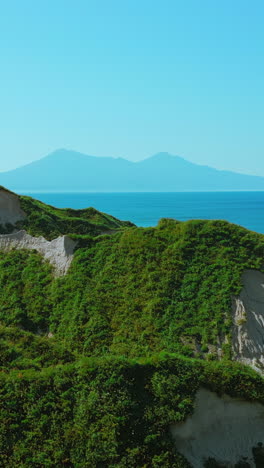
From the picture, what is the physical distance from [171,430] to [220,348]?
6670 millimetres

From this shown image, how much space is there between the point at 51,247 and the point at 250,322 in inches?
522

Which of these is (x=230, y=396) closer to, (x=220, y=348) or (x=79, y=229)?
(x=220, y=348)

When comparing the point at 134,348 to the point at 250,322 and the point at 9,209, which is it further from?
the point at 9,209

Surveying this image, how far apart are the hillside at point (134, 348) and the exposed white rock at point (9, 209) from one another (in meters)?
7.89

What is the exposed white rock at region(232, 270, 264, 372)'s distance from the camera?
23672 millimetres

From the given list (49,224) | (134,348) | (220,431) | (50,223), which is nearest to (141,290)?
(134,348)

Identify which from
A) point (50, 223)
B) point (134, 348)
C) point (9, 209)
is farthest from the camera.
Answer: point (50, 223)

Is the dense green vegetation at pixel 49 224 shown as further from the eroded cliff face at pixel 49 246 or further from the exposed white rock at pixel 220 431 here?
the exposed white rock at pixel 220 431

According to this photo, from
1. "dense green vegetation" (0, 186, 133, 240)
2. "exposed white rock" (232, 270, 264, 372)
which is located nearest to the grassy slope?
"dense green vegetation" (0, 186, 133, 240)

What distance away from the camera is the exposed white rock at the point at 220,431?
18047 millimetres

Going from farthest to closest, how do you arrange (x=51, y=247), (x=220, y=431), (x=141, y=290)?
(x=51, y=247) → (x=141, y=290) → (x=220, y=431)

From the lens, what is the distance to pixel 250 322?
24.9m

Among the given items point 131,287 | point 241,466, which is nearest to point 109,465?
point 241,466

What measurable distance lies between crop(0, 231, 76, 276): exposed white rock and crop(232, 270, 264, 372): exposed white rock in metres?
10.5
